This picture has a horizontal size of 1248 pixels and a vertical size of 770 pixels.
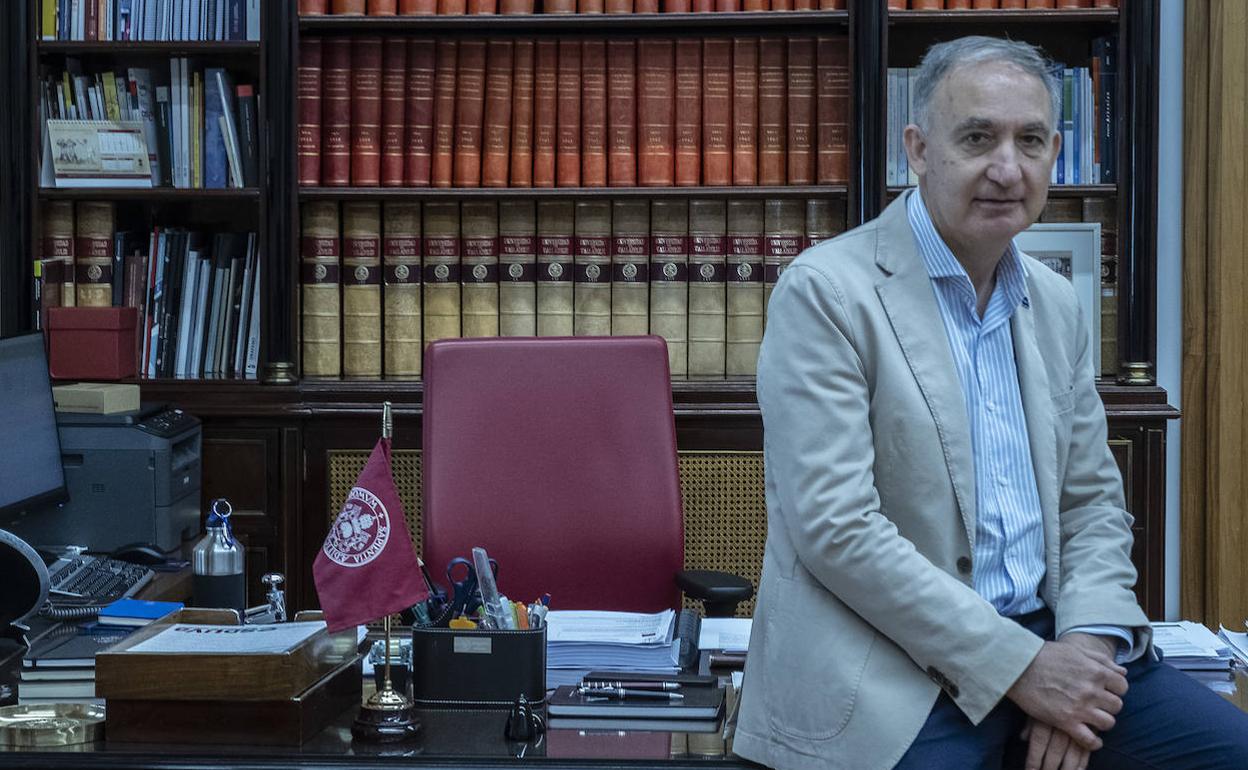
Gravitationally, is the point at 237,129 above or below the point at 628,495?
Result: above

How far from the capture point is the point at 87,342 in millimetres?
3430

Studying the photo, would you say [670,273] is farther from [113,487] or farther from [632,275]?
[113,487]

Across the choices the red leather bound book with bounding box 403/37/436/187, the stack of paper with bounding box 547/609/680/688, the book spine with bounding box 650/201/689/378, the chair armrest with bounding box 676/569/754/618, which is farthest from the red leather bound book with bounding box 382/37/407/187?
the stack of paper with bounding box 547/609/680/688

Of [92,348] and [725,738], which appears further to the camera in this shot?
[92,348]

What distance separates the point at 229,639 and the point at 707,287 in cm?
213

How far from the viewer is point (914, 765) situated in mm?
1614

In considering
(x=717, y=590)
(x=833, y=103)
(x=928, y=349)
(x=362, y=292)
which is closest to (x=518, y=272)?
(x=362, y=292)

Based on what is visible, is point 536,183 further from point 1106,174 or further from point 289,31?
point 1106,174

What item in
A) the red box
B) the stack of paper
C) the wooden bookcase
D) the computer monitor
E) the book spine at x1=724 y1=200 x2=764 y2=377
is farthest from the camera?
the book spine at x1=724 y1=200 x2=764 y2=377

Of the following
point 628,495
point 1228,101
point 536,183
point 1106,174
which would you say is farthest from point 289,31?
point 1228,101

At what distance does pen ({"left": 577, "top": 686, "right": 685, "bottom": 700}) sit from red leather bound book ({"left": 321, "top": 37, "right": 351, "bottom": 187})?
216 centimetres

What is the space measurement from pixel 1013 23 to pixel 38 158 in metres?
2.39

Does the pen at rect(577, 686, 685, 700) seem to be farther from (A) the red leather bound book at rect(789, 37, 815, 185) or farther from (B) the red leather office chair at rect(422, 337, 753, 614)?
(A) the red leather bound book at rect(789, 37, 815, 185)

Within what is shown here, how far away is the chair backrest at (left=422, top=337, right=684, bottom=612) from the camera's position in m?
2.62
